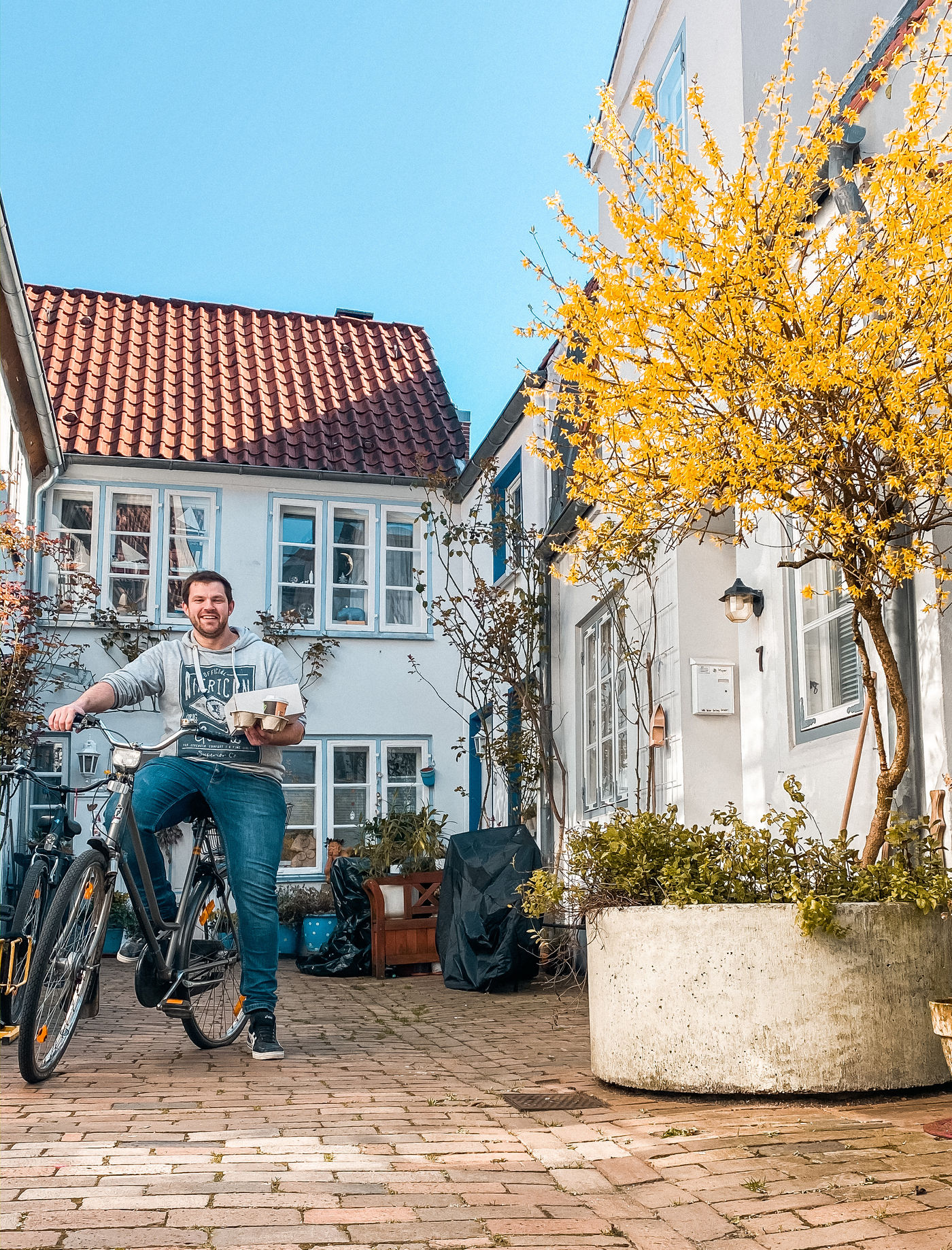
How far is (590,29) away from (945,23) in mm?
6804

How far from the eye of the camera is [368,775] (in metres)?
15.1

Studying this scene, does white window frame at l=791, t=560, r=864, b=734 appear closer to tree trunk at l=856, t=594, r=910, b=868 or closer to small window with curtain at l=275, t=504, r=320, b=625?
tree trunk at l=856, t=594, r=910, b=868

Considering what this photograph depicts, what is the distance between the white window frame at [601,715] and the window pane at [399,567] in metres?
5.36

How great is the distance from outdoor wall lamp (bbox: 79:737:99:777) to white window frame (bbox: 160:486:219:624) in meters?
1.74

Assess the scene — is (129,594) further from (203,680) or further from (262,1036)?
(262,1036)

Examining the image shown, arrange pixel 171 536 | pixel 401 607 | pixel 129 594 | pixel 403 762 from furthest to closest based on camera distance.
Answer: pixel 401 607 < pixel 403 762 < pixel 171 536 < pixel 129 594

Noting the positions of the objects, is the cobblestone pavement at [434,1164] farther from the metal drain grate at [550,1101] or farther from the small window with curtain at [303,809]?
the small window with curtain at [303,809]

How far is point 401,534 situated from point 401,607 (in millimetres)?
960

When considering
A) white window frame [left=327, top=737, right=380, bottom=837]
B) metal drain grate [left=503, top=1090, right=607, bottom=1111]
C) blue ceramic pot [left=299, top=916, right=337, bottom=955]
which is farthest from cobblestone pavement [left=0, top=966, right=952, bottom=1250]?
white window frame [left=327, top=737, right=380, bottom=837]

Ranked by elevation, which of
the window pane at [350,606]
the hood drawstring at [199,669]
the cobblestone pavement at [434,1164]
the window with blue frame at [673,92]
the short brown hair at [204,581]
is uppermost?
the window with blue frame at [673,92]

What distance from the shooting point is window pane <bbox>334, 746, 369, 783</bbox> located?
1503 cm

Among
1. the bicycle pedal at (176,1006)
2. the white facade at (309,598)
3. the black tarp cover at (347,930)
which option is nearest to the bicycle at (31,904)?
the bicycle pedal at (176,1006)

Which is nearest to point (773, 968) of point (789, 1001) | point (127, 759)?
point (789, 1001)

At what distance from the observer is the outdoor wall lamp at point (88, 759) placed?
13312mm
